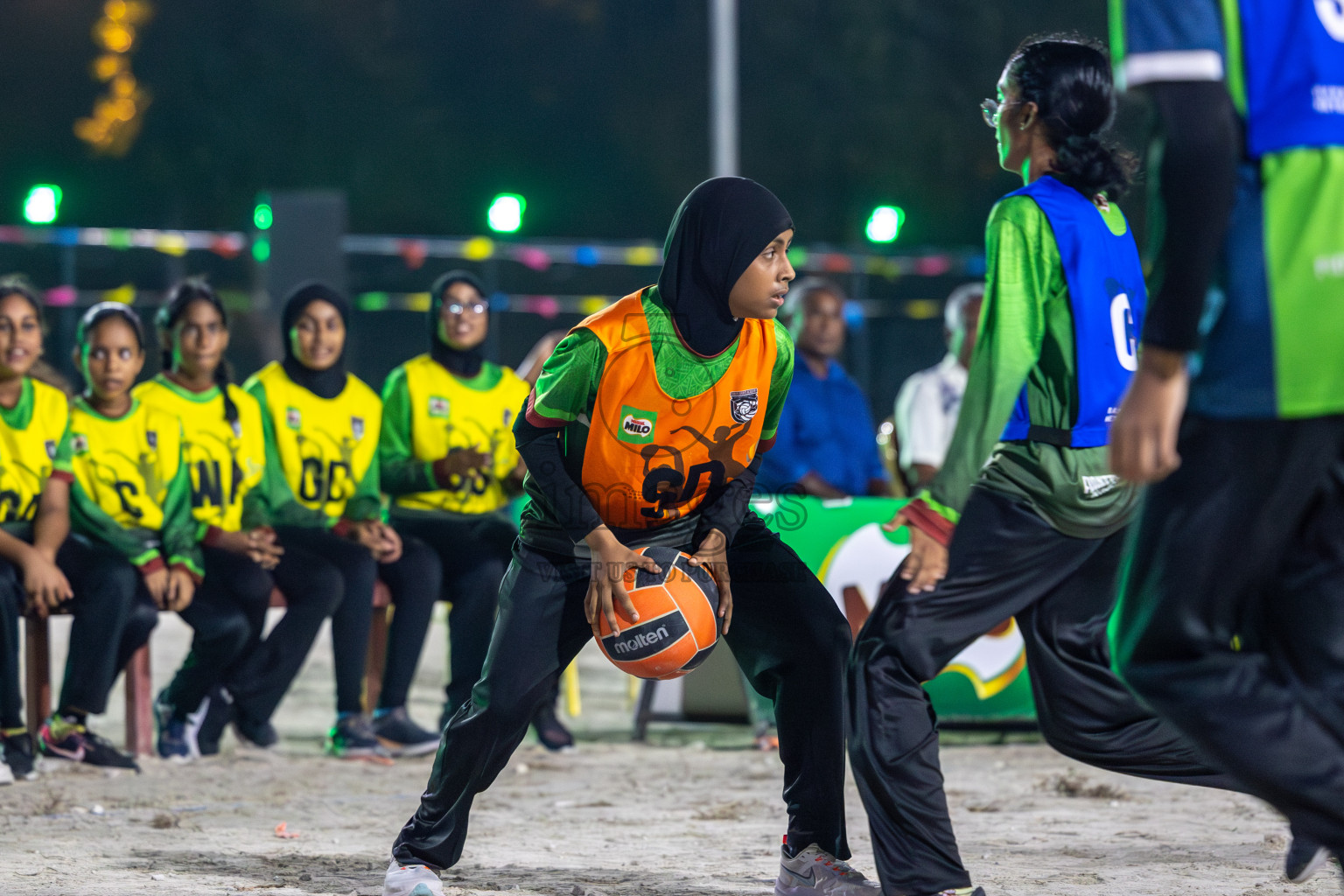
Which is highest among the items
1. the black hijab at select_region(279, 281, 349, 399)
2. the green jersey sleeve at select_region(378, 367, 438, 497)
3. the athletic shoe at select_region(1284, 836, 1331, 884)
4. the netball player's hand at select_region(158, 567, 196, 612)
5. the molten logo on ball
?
the black hijab at select_region(279, 281, 349, 399)

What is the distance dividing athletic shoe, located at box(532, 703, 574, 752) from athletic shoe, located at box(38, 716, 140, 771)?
1.77m

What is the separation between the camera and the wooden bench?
6.92 m

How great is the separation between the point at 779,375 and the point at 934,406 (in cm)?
449

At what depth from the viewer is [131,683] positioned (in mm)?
7090

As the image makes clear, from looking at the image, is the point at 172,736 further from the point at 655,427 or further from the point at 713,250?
the point at 713,250

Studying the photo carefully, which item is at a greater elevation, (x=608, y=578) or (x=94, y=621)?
(x=608, y=578)

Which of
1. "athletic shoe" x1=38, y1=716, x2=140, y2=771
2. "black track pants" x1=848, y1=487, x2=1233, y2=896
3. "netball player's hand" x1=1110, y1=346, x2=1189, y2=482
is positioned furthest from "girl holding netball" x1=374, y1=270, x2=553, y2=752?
"netball player's hand" x1=1110, y1=346, x2=1189, y2=482

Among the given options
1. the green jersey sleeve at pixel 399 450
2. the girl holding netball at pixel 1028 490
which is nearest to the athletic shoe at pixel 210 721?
the green jersey sleeve at pixel 399 450

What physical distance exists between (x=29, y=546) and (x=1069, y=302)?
473 cm

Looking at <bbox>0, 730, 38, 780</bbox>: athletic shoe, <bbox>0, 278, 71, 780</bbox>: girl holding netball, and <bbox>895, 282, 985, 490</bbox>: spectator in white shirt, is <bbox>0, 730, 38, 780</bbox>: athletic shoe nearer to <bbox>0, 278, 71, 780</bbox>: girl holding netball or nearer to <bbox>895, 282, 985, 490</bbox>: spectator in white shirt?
<bbox>0, 278, 71, 780</bbox>: girl holding netball

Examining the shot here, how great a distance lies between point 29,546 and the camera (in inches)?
264

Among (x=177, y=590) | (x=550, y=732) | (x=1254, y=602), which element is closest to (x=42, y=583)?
(x=177, y=590)

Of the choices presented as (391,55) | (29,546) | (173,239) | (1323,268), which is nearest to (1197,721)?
(1323,268)

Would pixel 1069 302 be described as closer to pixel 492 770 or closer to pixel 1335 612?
pixel 1335 612
